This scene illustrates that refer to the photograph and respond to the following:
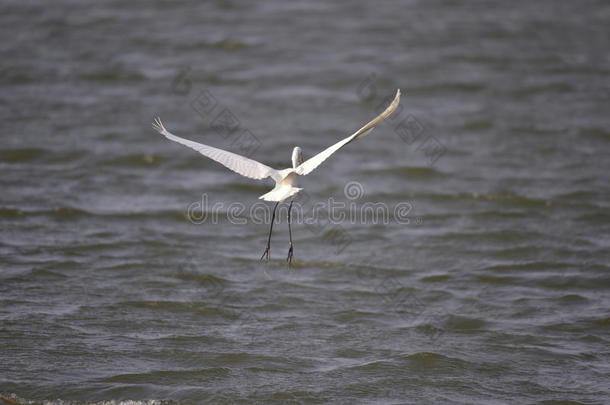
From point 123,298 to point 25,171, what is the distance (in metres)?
4.78

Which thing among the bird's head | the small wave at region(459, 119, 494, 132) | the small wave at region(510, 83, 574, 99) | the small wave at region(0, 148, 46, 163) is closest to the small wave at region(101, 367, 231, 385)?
the bird's head

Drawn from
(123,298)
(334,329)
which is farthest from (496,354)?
(123,298)

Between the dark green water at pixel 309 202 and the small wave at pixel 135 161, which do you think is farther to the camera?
the small wave at pixel 135 161

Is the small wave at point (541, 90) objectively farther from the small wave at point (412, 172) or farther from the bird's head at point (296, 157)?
the bird's head at point (296, 157)

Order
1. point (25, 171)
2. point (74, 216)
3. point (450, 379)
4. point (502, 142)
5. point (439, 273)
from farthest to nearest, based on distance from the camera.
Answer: point (502, 142)
point (25, 171)
point (74, 216)
point (439, 273)
point (450, 379)

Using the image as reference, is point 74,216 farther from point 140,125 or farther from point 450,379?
point 450,379

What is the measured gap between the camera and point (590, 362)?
8211mm

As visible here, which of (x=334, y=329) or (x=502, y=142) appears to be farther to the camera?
(x=502, y=142)

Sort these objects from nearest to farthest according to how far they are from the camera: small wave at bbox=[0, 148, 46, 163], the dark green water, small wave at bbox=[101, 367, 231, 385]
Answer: small wave at bbox=[101, 367, 231, 385] → the dark green water → small wave at bbox=[0, 148, 46, 163]

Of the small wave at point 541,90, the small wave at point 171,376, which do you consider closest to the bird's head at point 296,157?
the small wave at point 171,376

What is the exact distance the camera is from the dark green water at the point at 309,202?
26.1 feet

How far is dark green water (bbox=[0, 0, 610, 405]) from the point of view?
7.97 metres

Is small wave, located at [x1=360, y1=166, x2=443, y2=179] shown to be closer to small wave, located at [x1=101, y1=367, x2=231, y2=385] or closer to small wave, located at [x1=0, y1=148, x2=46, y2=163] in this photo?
small wave, located at [x1=0, y1=148, x2=46, y2=163]

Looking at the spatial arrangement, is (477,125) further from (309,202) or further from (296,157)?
(296,157)
